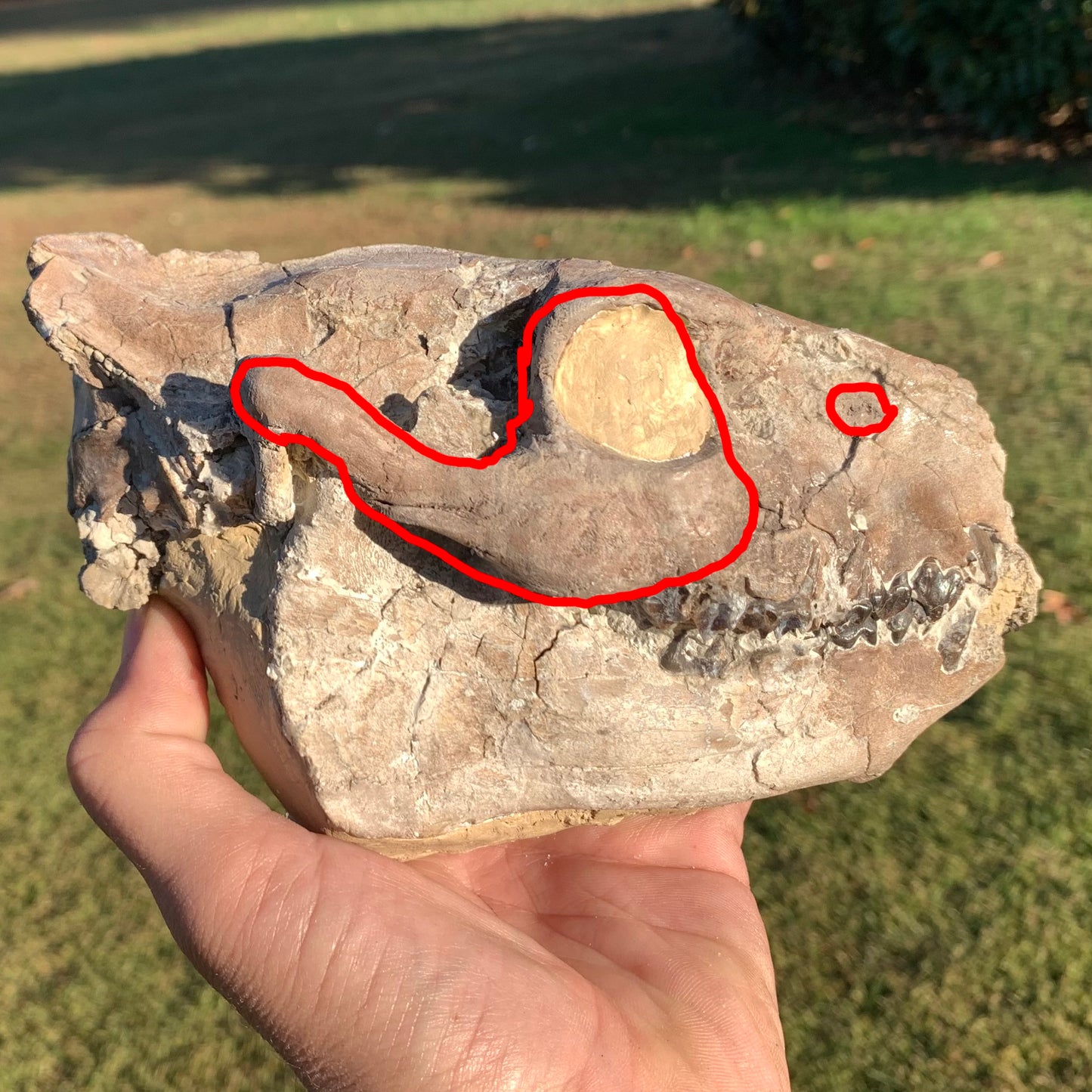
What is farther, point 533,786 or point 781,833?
point 781,833

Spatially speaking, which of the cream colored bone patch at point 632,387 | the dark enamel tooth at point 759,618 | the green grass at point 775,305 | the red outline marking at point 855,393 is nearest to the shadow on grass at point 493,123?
the green grass at point 775,305

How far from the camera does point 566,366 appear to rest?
1903 mm

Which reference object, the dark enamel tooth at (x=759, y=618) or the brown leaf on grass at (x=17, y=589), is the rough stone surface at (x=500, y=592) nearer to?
the dark enamel tooth at (x=759, y=618)

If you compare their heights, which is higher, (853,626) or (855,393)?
(855,393)

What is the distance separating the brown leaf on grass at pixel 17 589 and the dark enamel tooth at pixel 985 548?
12.6 ft

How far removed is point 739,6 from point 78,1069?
9.74 m

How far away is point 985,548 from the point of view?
2.13 meters

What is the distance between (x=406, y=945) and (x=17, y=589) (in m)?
3.36

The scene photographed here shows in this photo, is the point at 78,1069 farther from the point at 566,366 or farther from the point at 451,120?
the point at 451,120

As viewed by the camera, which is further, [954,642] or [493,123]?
[493,123]

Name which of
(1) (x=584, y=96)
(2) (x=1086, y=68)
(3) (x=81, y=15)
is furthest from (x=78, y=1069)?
(3) (x=81, y=15)

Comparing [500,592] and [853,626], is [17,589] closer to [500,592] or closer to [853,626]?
[500,592]

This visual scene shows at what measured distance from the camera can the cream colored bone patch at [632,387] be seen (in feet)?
6.29

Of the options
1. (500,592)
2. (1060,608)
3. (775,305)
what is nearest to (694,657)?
(500,592)
